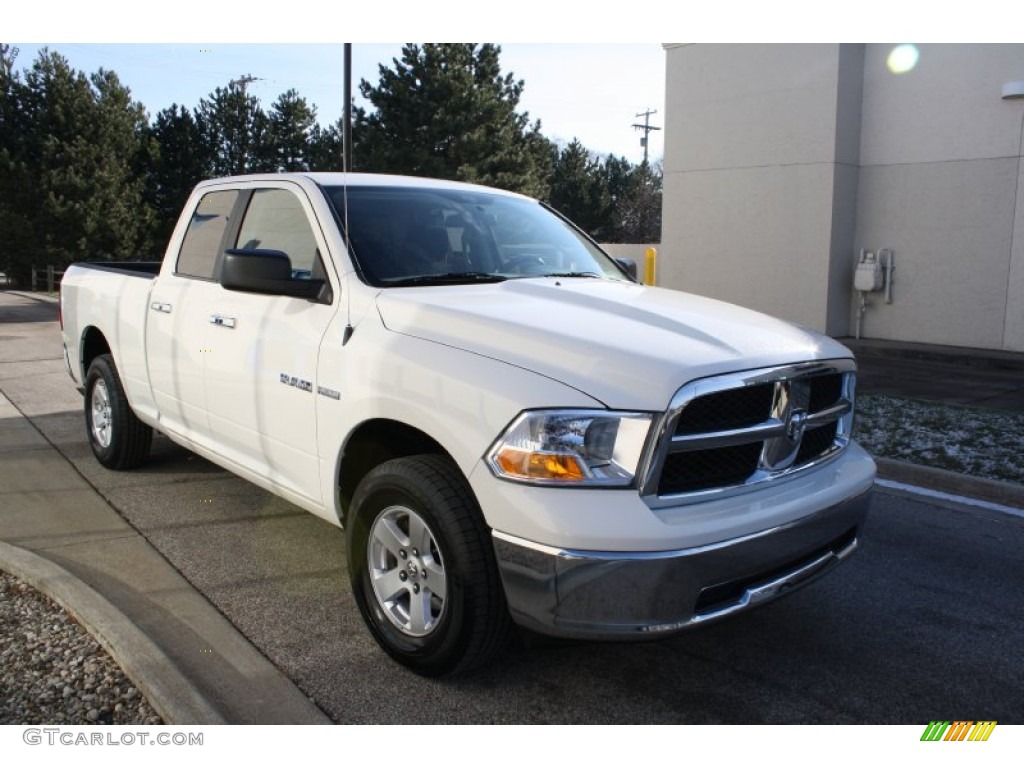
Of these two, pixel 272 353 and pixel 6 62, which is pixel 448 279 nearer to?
pixel 272 353

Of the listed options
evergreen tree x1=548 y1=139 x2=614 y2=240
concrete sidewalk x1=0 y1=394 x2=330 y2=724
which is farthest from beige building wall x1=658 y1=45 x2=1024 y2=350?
evergreen tree x1=548 y1=139 x2=614 y2=240

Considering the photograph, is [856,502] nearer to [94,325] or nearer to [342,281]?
[342,281]

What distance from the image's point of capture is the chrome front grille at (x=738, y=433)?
2895 mm

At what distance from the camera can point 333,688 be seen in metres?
3.31

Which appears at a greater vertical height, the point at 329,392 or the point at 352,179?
the point at 352,179

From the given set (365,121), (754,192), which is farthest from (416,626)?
(365,121)

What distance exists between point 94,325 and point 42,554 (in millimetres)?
2159

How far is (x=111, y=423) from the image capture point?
A: 6.01 metres

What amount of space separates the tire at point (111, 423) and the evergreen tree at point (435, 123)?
2665 centimetres

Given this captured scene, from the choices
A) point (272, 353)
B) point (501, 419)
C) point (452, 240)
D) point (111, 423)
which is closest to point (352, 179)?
point (452, 240)

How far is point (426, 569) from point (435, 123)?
31482mm

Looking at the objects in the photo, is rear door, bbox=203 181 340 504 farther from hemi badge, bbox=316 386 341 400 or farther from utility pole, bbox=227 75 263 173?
utility pole, bbox=227 75 263 173

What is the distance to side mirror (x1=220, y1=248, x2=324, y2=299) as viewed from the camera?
382cm
